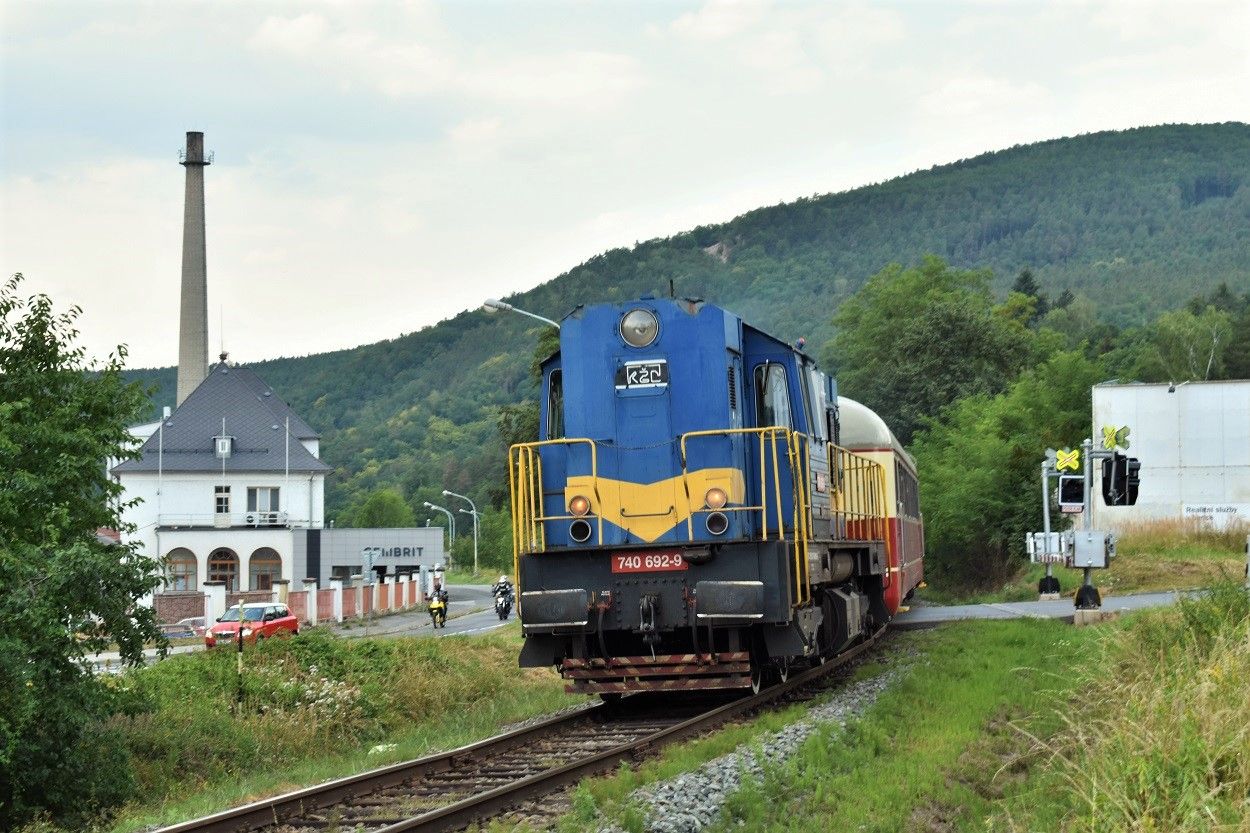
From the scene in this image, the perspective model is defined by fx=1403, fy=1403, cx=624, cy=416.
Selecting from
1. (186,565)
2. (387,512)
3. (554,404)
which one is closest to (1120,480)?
(554,404)

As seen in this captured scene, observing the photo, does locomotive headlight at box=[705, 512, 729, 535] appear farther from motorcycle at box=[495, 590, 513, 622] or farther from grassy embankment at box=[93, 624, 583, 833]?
motorcycle at box=[495, 590, 513, 622]

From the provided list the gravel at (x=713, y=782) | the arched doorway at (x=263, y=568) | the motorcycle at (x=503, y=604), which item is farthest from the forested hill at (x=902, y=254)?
the gravel at (x=713, y=782)

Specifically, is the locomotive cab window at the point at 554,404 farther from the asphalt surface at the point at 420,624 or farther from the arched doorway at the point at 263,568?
the arched doorway at the point at 263,568

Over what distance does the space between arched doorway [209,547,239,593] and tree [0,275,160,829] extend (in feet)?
201

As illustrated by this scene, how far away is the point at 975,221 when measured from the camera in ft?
554

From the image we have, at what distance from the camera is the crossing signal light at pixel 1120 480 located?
21.8 m

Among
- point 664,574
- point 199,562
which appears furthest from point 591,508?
point 199,562

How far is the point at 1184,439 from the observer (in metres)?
44.5

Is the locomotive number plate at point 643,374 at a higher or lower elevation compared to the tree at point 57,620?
higher

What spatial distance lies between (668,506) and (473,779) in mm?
3822

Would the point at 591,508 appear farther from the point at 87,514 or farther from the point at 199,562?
the point at 199,562

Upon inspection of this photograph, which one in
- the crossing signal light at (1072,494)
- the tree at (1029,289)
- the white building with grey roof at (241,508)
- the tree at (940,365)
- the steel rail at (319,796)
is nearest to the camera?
the steel rail at (319,796)

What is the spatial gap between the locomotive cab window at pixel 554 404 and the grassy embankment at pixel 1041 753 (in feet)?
12.7

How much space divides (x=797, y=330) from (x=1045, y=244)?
54218 mm
